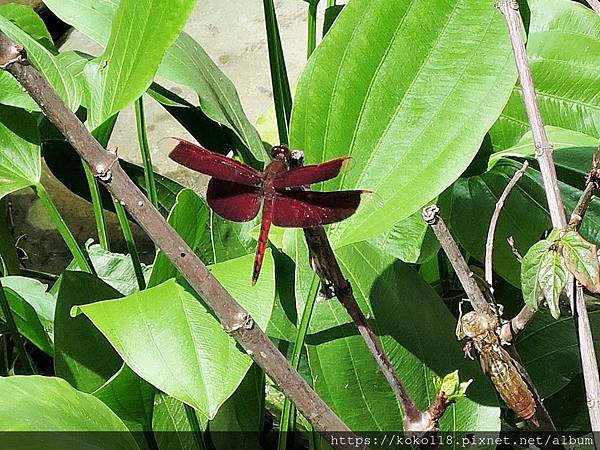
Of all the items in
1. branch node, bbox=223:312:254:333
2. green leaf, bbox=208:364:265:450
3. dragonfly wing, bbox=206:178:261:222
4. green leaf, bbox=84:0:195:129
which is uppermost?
green leaf, bbox=84:0:195:129

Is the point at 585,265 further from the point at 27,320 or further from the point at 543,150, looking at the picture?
the point at 27,320

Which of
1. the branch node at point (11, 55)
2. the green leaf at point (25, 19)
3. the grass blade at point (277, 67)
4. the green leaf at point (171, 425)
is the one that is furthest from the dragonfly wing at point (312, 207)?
the green leaf at point (25, 19)

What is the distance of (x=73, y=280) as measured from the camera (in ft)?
1.78

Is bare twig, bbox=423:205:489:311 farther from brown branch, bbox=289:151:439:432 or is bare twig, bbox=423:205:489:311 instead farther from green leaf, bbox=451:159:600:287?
green leaf, bbox=451:159:600:287

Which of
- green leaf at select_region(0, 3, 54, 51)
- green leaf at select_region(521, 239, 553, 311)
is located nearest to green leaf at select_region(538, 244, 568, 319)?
green leaf at select_region(521, 239, 553, 311)

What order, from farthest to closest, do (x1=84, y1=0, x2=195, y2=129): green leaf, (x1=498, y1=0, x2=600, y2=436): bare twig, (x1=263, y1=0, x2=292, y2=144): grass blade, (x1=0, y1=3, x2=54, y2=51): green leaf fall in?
(x1=0, y1=3, x2=54, y2=51): green leaf, (x1=263, y1=0, x2=292, y2=144): grass blade, (x1=84, y1=0, x2=195, y2=129): green leaf, (x1=498, y1=0, x2=600, y2=436): bare twig

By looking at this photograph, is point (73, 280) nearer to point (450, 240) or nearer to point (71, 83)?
point (71, 83)

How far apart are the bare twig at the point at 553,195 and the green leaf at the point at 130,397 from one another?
256 millimetres

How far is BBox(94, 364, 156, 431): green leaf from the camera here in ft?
1.52

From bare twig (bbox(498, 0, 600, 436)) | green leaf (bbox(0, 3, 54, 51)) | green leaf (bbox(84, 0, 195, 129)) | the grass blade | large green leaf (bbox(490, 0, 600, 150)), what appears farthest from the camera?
green leaf (bbox(0, 3, 54, 51))

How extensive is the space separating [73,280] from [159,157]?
917 millimetres

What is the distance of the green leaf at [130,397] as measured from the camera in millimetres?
462

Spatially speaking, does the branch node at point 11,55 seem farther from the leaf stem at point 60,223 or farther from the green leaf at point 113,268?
the green leaf at point 113,268

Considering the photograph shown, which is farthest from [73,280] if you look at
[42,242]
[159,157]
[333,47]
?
[159,157]
